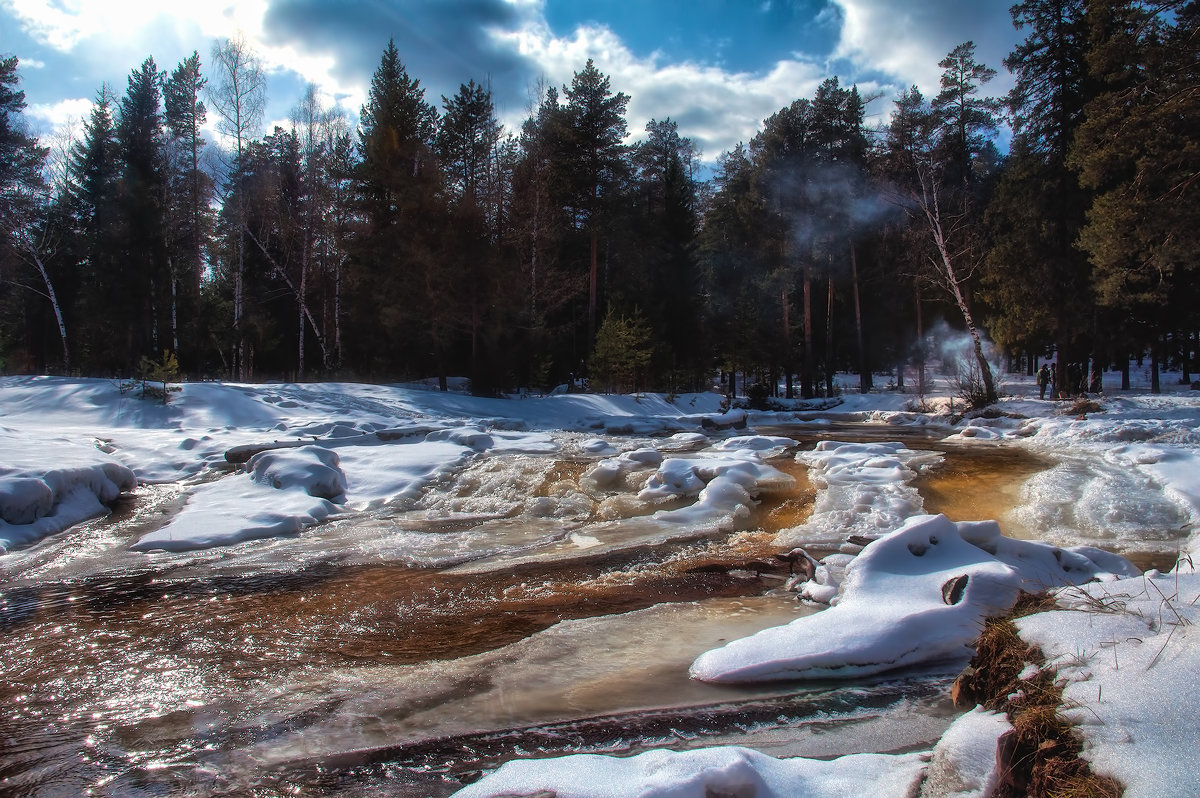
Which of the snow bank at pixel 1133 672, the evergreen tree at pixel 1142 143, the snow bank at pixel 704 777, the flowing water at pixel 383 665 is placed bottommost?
the flowing water at pixel 383 665

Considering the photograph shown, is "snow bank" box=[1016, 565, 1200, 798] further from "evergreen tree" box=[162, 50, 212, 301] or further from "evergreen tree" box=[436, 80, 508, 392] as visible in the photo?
"evergreen tree" box=[162, 50, 212, 301]

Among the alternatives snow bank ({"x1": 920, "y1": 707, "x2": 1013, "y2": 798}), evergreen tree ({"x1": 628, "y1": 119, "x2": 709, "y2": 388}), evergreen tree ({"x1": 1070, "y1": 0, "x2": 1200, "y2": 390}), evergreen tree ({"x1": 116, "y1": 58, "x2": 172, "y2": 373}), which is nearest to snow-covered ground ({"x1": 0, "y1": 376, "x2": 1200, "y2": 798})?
snow bank ({"x1": 920, "y1": 707, "x2": 1013, "y2": 798})

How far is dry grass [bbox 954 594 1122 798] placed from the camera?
1.75 metres

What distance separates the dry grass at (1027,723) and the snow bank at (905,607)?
0.59m

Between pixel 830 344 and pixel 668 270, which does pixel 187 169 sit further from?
pixel 830 344

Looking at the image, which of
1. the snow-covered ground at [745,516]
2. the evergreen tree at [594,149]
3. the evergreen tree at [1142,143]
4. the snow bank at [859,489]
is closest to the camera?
the snow-covered ground at [745,516]

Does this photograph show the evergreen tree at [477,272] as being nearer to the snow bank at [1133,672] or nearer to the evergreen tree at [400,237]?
the evergreen tree at [400,237]

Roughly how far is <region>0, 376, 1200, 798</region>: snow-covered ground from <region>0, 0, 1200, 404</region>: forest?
4.40m

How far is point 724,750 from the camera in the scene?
2240 mm

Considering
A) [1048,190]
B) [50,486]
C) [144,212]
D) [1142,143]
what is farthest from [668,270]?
[50,486]

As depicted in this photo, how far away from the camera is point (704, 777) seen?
6.84ft

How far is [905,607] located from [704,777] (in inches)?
85.9

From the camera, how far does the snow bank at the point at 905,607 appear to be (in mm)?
3309

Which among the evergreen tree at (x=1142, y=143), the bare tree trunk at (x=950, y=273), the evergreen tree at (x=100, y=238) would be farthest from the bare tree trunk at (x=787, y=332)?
the evergreen tree at (x=100, y=238)
